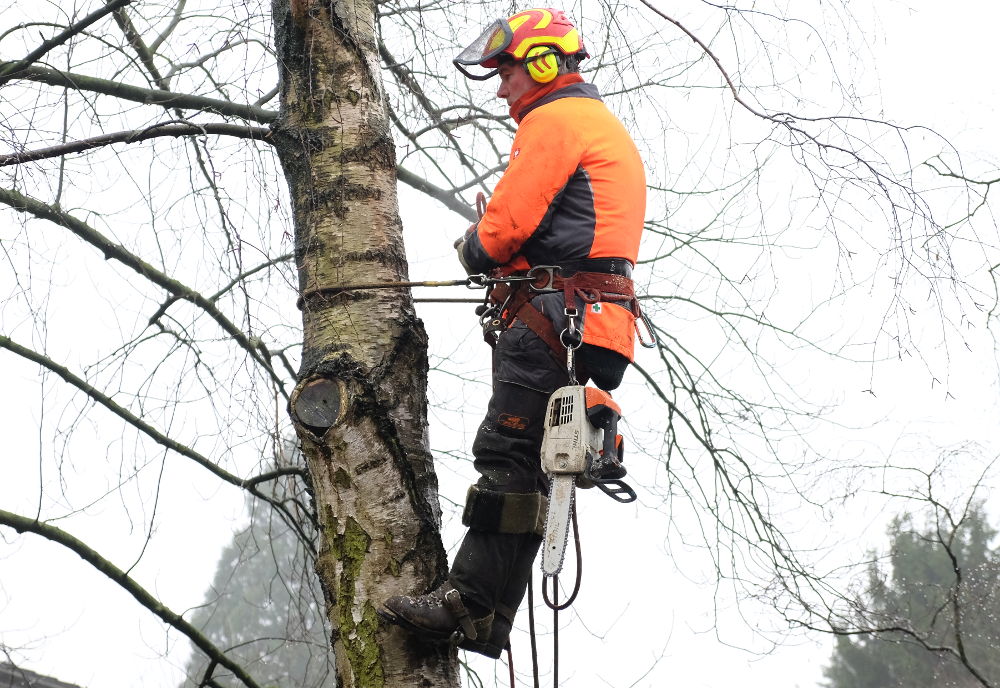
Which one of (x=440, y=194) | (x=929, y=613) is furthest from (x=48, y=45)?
(x=929, y=613)

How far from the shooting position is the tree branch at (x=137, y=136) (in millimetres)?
2875

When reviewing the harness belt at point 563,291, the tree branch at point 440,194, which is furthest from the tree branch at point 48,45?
the tree branch at point 440,194

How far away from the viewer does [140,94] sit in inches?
142

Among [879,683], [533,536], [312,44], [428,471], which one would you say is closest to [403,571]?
[428,471]

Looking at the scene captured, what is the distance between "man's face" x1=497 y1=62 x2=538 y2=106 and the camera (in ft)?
10.1

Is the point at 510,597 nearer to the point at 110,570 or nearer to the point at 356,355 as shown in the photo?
the point at 356,355

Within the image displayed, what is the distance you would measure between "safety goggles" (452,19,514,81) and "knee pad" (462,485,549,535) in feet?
4.30

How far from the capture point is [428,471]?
259cm

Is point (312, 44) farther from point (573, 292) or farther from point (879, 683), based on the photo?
point (879, 683)

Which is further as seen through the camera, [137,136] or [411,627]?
[137,136]

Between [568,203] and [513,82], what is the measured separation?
50cm

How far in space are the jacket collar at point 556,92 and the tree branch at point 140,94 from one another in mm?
771

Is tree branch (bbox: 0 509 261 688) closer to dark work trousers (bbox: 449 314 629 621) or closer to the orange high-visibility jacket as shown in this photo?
dark work trousers (bbox: 449 314 629 621)

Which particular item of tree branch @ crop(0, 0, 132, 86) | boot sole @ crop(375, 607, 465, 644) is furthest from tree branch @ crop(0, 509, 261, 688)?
boot sole @ crop(375, 607, 465, 644)
